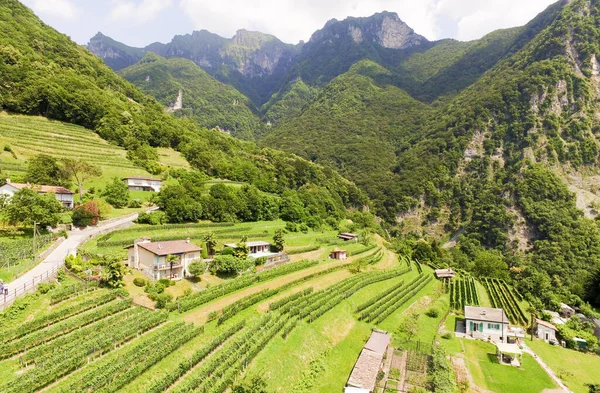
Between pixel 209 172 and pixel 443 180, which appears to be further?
pixel 443 180

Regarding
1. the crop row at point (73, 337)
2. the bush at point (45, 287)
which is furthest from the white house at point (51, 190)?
the crop row at point (73, 337)

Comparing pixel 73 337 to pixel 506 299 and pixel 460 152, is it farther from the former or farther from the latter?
pixel 460 152

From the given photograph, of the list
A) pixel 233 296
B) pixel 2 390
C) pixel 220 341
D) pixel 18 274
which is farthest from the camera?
→ pixel 233 296

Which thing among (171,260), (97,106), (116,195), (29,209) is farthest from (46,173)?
(97,106)

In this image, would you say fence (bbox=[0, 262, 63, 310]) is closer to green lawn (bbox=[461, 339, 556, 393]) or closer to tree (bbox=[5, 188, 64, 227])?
tree (bbox=[5, 188, 64, 227])

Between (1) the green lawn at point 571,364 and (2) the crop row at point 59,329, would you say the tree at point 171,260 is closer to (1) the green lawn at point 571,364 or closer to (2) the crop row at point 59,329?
(2) the crop row at point 59,329

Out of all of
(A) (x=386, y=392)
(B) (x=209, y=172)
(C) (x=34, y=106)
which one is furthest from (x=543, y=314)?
(C) (x=34, y=106)

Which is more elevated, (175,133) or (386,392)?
(175,133)

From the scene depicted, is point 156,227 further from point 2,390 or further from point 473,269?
point 473,269
